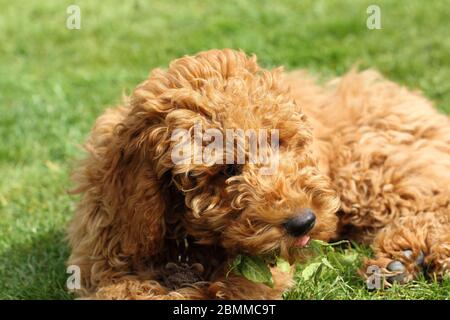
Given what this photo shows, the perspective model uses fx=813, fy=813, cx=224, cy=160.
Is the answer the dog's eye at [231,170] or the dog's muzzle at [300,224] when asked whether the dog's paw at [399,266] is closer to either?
the dog's muzzle at [300,224]

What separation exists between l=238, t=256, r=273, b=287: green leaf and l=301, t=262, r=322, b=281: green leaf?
0.52 meters

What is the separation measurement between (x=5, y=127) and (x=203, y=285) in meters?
4.18

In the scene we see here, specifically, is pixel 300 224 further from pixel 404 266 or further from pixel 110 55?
pixel 110 55

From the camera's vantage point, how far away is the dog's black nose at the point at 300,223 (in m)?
3.99

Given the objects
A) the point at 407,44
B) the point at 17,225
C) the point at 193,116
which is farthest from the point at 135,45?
the point at 193,116

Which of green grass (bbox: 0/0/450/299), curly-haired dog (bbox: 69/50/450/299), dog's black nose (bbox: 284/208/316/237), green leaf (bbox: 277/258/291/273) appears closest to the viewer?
dog's black nose (bbox: 284/208/316/237)

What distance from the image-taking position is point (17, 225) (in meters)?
6.23

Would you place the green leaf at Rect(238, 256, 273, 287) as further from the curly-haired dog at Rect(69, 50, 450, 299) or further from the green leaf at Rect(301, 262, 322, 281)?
the green leaf at Rect(301, 262, 322, 281)

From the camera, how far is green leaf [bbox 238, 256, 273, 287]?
4336 millimetres

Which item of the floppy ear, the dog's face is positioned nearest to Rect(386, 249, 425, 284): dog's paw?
the dog's face

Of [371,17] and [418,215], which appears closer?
[418,215]

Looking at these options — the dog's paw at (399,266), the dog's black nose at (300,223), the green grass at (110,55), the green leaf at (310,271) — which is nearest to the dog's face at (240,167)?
the dog's black nose at (300,223)

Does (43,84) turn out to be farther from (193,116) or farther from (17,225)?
(193,116)
